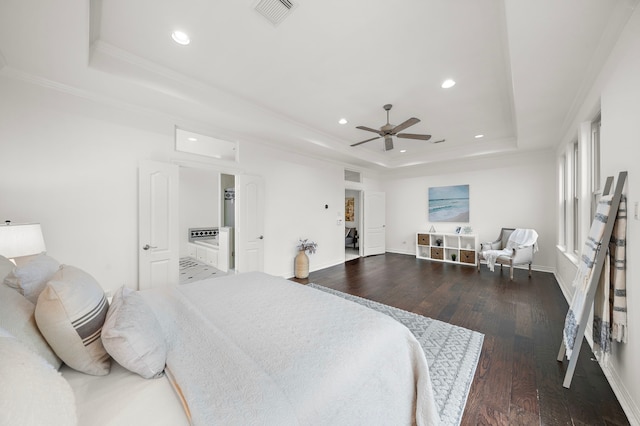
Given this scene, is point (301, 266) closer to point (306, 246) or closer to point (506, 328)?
point (306, 246)

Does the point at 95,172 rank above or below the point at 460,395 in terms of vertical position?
above

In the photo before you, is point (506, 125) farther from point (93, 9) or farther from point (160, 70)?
point (93, 9)

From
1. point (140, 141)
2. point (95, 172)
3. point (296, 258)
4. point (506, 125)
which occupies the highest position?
point (506, 125)

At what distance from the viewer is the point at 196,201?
612 cm

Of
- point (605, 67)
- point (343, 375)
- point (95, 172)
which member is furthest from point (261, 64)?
point (605, 67)

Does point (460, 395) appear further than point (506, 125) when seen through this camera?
No

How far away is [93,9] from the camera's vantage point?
71.4 inches

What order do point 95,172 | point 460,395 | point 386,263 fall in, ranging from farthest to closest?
1. point 386,263
2. point 95,172
3. point 460,395

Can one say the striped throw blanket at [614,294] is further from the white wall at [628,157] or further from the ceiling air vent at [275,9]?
the ceiling air vent at [275,9]

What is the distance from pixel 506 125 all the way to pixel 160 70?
5.16 metres

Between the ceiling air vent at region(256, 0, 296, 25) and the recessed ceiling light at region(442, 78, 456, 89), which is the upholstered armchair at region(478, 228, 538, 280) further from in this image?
the ceiling air vent at region(256, 0, 296, 25)

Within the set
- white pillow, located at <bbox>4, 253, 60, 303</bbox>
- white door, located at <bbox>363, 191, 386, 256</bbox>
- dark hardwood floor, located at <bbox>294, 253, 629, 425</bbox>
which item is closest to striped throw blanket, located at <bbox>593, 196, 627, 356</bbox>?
dark hardwood floor, located at <bbox>294, 253, 629, 425</bbox>

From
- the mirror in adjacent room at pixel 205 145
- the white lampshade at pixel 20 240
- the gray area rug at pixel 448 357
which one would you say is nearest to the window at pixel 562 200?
the gray area rug at pixel 448 357

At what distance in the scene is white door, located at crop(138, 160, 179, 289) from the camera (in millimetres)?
2922
